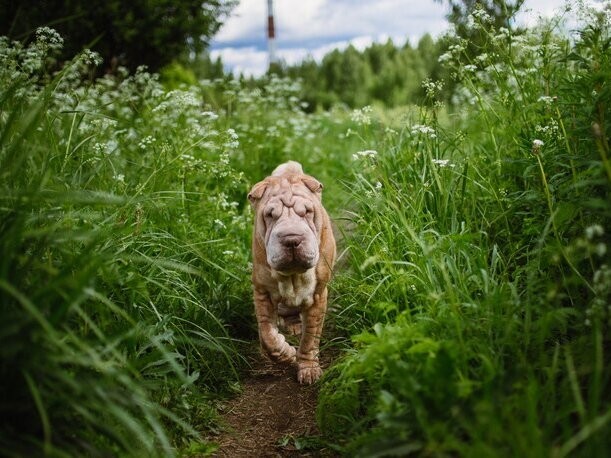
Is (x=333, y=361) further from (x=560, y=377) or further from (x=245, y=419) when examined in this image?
(x=560, y=377)

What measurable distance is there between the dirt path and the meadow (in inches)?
4.8

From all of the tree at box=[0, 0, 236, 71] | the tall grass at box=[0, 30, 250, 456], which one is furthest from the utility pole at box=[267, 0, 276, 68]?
the tall grass at box=[0, 30, 250, 456]

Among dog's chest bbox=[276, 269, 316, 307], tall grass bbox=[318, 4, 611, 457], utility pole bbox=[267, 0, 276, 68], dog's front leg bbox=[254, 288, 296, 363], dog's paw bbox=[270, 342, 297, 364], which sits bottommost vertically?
dog's paw bbox=[270, 342, 297, 364]

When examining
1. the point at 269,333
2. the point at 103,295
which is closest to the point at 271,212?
the point at 269,333

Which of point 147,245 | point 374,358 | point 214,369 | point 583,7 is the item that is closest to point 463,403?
point 374,358

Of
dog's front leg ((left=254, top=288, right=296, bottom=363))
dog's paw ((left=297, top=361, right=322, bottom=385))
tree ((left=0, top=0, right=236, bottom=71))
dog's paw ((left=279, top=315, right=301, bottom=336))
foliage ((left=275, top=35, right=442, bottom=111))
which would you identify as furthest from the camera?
foliage ((left=275, top=35, right=442, bottom=111))

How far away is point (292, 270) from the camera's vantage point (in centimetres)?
352

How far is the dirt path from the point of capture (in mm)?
3057

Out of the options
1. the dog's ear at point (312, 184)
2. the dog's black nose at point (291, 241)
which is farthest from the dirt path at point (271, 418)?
the dog's ear at point (312, 184)

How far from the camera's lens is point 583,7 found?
3.70m

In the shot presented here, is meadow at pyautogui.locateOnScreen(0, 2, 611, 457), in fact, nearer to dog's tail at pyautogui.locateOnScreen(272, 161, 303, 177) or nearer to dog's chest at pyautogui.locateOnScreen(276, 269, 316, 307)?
dog's chest at pyautogui.locateOnScreen(276, 269, 316, 307)

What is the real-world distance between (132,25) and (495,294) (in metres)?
7.10

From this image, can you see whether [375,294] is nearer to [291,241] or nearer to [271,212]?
[291,241]

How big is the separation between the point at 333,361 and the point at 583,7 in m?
2.88
